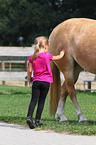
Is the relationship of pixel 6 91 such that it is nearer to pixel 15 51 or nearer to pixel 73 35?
pixel 15 51

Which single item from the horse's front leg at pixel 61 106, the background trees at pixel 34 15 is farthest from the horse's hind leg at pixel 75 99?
the background trees at pixel 34 15

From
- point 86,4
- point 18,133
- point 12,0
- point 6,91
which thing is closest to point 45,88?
point 18,133

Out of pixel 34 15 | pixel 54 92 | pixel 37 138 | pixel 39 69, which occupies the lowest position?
pixel 37 138

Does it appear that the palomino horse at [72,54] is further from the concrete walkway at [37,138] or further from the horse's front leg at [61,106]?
the concrete walkway at [37,138]

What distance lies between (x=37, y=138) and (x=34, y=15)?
3265cm

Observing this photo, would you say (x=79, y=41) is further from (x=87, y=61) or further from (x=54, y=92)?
(x=54, y=92)

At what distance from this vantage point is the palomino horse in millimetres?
5754

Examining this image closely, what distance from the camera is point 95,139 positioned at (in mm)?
4434

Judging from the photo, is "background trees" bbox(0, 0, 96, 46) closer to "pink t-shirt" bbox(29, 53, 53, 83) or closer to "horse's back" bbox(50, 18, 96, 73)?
"horse's back" bbox(50, 18, 96, 73)

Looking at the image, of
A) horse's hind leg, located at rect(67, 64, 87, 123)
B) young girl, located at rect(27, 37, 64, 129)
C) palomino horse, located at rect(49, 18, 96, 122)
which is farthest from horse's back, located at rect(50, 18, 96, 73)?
young girl, located at rect(27, 37, 64, 129)

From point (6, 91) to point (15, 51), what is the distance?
1736 mm

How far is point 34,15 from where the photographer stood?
36.3 m

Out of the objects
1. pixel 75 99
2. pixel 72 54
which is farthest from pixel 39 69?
pixel 75 99

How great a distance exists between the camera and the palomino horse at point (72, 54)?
575 cm
